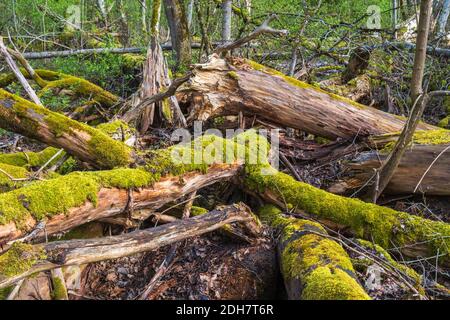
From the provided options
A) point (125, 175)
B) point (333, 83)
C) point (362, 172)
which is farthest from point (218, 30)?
point (125, 175)

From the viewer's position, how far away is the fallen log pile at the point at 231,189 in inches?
108

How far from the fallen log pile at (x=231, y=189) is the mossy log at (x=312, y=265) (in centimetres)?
1

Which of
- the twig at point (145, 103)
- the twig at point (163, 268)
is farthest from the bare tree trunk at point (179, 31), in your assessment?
the twig at point (163, 268)

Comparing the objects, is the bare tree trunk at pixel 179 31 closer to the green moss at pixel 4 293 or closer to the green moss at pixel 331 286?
the green moss at pixel 4 293

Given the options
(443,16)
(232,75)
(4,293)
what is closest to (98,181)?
(4,293)

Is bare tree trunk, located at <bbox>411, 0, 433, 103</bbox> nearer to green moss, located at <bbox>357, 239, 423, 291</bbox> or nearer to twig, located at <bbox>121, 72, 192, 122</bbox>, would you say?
green moss, located at <bbox>357, 239, 423, 291</bbox>

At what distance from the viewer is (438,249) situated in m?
3.46

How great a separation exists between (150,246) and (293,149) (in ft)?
11.3

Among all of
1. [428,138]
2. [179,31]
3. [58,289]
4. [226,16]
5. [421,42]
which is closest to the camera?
[58,289]

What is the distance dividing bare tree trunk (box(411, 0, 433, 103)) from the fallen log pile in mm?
953

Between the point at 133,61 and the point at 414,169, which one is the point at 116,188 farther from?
the point at 133,61

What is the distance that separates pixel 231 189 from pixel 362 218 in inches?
61.7

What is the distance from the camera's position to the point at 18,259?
7.06 feet

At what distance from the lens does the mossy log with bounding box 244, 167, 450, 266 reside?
12.1 feet
